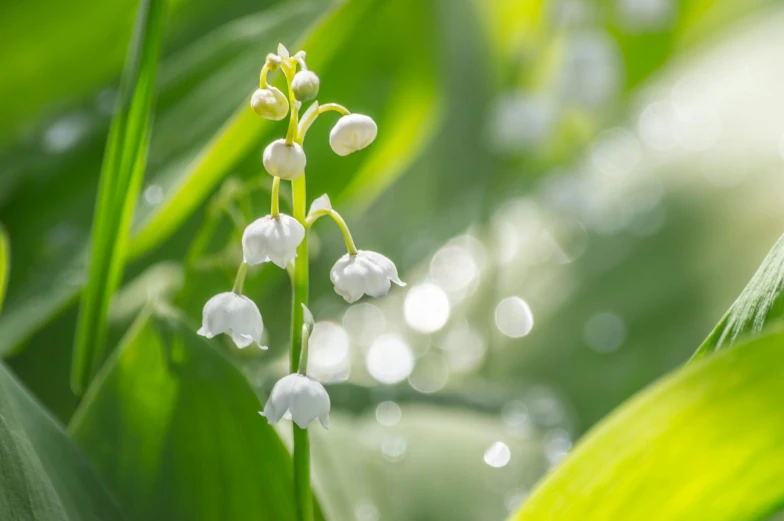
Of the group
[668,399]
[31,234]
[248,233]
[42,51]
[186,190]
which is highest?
[42,51]

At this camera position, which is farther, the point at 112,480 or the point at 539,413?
the point at 539,413

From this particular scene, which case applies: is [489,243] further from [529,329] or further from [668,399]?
[668,399]

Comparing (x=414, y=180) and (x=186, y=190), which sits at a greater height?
(x=414, y=180)

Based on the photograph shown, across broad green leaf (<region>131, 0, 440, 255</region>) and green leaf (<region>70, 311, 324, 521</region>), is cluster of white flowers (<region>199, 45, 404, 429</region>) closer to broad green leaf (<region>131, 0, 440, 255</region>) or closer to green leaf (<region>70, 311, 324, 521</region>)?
green leaf (<region>70, 311, 324, 521</region>)

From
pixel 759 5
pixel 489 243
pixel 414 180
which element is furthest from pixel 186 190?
pixel 759 5

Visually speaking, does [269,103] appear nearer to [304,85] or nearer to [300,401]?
[304,85]

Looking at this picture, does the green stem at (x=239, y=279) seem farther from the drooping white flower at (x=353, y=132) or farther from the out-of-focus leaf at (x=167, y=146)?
the out-of-focus leaf at (x=167, y=146)

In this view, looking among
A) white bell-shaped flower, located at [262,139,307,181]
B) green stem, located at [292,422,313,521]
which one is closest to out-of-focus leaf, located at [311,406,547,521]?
green stem, located at [292,422,313,521]

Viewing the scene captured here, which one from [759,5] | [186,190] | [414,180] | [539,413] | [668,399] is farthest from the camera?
[759,5]
